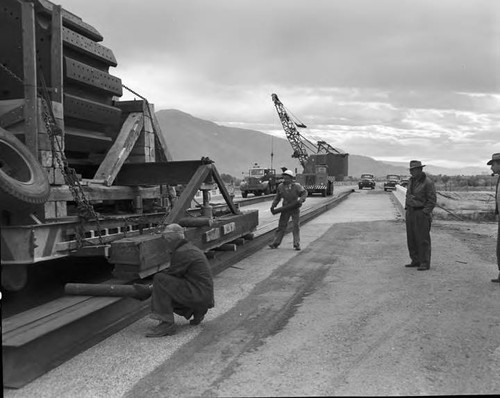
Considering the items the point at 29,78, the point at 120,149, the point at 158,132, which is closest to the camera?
the point at 29,78

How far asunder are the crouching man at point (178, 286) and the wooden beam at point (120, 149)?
2460 millimetres

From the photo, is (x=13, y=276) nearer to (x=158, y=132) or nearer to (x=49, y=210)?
(x=49, y=210)

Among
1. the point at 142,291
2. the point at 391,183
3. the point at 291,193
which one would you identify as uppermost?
the point at 291,193

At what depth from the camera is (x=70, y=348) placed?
467cm

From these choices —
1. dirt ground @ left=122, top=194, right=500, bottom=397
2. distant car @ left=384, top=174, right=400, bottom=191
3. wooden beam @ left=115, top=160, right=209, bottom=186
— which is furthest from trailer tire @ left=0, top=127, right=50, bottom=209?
distant car @ left=384, top=174, right=400, bottom=191

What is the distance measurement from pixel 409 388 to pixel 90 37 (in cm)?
630

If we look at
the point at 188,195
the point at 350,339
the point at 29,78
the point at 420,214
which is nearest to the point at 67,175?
the point at 29,78

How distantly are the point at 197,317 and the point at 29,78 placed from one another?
3.15 metres

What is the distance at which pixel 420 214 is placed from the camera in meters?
9.16

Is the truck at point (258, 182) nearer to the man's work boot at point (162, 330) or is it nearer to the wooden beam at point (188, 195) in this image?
the wooden beam at point (188, 195)

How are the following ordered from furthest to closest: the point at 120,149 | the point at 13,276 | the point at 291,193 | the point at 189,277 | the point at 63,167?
the point at 291,193
the point at 120,149
the point at 63,167
the point at 189,277
the point at 13,276

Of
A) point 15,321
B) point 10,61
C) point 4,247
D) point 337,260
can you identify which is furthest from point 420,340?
point 10,61

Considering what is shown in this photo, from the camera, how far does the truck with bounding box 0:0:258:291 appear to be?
5.27 m

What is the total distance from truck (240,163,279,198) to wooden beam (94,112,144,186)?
3085 centimetres
